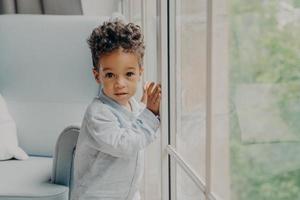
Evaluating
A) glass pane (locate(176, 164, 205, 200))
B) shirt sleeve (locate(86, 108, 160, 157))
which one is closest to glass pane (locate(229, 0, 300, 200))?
shirt sleeve (locate(86, 108, 160, 157))

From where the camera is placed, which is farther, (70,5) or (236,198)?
(70,5)

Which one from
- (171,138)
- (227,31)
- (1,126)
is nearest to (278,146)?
(227,31)

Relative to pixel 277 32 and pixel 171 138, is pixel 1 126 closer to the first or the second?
pixel 171 138

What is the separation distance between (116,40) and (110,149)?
301mm

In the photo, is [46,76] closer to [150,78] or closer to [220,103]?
[150,78]

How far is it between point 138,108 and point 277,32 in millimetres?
624

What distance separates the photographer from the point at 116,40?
1221 millimetres

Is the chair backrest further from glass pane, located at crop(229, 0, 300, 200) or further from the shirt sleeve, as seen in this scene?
glass pane, located at crop(229, 0, 300, 200)

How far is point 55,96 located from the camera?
1.94 meters

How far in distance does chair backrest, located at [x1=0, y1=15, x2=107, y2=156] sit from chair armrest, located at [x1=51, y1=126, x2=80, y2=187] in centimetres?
54

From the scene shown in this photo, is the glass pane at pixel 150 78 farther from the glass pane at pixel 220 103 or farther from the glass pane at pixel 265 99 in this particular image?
the glass pane at pixel 265 99

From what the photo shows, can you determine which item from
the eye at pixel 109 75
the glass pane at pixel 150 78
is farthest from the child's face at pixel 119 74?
the glass pane at pixel 150 78

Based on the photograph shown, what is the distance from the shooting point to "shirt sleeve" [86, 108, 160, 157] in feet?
3.82

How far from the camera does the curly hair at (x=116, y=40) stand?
1212 mm
